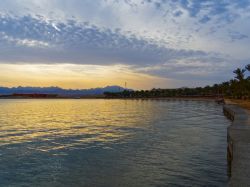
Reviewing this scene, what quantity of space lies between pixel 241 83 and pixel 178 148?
292ft

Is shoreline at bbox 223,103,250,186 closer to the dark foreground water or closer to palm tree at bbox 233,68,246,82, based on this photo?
the dark foreground water

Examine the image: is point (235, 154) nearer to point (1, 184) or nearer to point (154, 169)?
point (154, 169)

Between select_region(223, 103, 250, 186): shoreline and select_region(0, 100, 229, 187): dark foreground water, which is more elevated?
select_region(223, 103, 250, 186): shoreline

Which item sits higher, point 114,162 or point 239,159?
point 239,159

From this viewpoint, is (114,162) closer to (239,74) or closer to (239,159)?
(239,159)

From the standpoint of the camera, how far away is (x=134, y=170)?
50.9ft

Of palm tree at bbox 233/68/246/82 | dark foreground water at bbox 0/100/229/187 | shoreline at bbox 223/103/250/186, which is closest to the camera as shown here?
shoreline at bbox 223/103/250/186

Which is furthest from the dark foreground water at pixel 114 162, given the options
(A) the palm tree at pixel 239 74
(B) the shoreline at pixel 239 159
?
(A) the palm tree at pixel 239 74

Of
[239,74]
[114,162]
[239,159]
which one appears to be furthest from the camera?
[239,74]

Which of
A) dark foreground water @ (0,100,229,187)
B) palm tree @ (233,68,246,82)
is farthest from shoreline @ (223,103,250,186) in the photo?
palm tree @ (233,68,246,82)

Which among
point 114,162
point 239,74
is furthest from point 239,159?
point 239,74

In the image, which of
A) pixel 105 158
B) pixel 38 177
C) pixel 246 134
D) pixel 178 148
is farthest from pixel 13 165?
pixel 246 134

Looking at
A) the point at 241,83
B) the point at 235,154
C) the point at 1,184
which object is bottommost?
the point at 1,184

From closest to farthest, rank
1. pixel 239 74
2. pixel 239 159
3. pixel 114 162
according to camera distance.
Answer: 1. pixel 239 159
2. pixel 114 162
3. pixel 239 74
